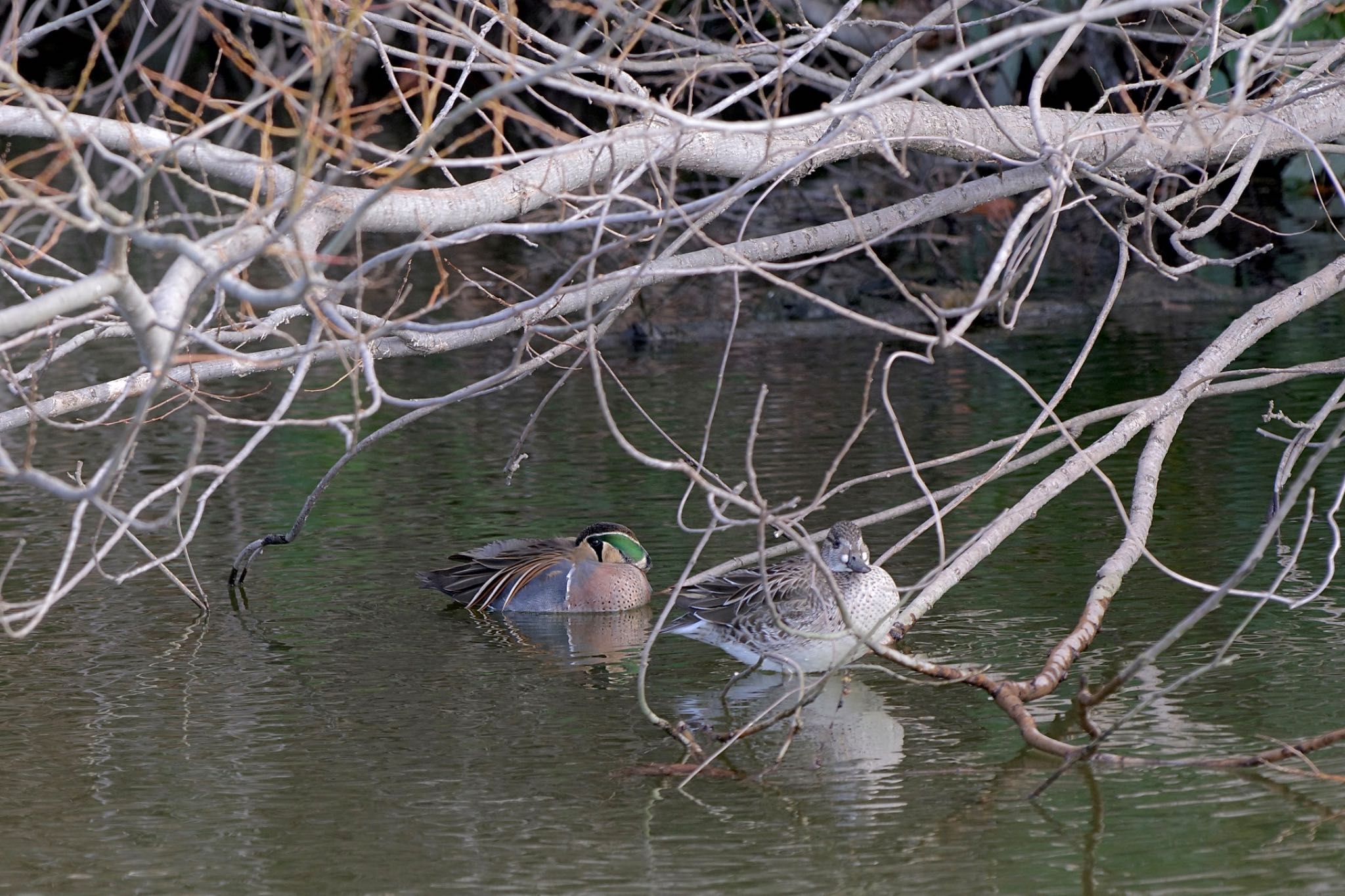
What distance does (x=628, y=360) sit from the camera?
1289cm

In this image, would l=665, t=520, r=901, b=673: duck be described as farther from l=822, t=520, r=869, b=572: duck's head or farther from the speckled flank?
the speckled flank

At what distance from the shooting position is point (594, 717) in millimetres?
6145

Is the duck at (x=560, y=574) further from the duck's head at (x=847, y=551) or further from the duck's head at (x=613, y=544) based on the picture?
the duck's head at (x=847, y=551)

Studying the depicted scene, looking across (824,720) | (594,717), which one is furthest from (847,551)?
(594,717)

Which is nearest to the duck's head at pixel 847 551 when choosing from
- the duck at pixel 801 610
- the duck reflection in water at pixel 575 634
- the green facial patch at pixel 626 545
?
the duck at pixel 801 610

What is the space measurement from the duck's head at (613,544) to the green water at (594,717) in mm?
199

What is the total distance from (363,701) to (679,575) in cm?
200

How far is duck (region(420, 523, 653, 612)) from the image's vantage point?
25.4 feet

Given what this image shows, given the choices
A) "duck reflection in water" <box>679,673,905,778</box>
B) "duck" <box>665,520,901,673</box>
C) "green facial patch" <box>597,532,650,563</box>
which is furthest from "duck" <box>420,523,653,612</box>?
"duck reflection in water" <box>679,673,905,778</box>

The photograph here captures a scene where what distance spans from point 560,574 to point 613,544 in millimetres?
276

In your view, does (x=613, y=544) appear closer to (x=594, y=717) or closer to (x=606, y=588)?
(x=606, y=588)

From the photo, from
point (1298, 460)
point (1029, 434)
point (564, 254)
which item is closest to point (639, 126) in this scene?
point (1029, 434)

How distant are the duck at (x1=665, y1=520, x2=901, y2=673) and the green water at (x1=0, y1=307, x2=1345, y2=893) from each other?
14 cm

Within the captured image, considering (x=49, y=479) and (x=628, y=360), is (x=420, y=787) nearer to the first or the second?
(x=49, y=479)
